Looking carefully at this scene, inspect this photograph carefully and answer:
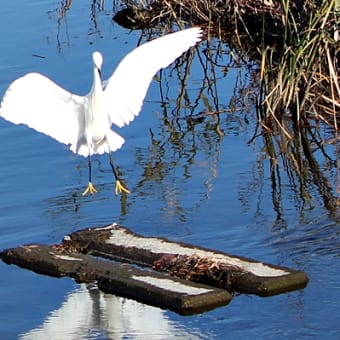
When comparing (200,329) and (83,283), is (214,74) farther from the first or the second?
(200,329)

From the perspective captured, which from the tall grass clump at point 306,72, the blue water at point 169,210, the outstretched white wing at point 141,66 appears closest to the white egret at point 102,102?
the outstretched white wing at point 141,66

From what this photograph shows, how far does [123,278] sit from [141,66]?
7.38 ft

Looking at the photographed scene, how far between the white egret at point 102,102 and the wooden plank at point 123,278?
1.31 meters

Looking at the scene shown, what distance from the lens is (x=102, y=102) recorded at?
7.96 metres

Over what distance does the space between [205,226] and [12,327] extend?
1.93m

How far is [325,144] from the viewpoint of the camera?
9.40m

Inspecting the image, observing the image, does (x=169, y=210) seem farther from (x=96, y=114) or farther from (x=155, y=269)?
(x=155, y=269)

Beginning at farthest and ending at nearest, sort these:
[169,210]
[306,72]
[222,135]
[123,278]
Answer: [222,135]
[306,72]
[169,210]
[123,278]

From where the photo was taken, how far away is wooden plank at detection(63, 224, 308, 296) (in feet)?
20.2

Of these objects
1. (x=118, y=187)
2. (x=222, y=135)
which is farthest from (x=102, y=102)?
(x=222, y=135)

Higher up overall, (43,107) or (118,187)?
(43,107)

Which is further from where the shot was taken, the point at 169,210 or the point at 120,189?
the point at 120,189

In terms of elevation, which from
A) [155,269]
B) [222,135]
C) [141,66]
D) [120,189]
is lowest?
[155,269]

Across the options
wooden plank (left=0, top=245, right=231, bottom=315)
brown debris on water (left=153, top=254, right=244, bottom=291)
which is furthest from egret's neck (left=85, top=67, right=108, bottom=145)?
brown debris on water (left=153, top=254, right=244, bottom=291)
